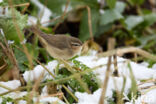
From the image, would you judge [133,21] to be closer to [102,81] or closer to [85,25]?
[85,25]

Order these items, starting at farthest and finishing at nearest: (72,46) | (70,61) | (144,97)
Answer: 1. (72,46)
2. (70,61)
3. (144,97)

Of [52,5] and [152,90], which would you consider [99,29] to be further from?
[152,90]

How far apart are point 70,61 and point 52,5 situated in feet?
6.49

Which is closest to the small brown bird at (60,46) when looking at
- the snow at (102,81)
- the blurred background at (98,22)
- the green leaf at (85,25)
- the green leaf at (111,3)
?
the snow at (102,81)

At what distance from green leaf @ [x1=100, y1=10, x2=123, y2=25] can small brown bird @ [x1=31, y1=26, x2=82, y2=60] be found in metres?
1.50

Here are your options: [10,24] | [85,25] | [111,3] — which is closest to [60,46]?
[10,24]

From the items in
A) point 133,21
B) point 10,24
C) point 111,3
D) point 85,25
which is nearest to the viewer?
point 10,24

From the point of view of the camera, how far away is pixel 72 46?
2438 mm

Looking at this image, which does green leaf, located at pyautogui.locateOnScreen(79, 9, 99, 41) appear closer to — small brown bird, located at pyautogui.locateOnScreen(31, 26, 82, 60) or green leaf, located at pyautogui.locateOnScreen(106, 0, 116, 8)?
green leaf, located at pyautogui.locateOnScreen(106, 0, 116, 8)

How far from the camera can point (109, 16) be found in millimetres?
3965

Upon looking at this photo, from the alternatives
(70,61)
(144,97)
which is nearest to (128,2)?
(70,61)

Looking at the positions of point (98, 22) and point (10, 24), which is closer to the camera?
point (10, 24)

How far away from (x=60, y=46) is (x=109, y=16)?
1.72 meters

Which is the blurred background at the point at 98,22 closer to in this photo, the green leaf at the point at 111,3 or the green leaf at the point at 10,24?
the green leaf at the point at 111,3
